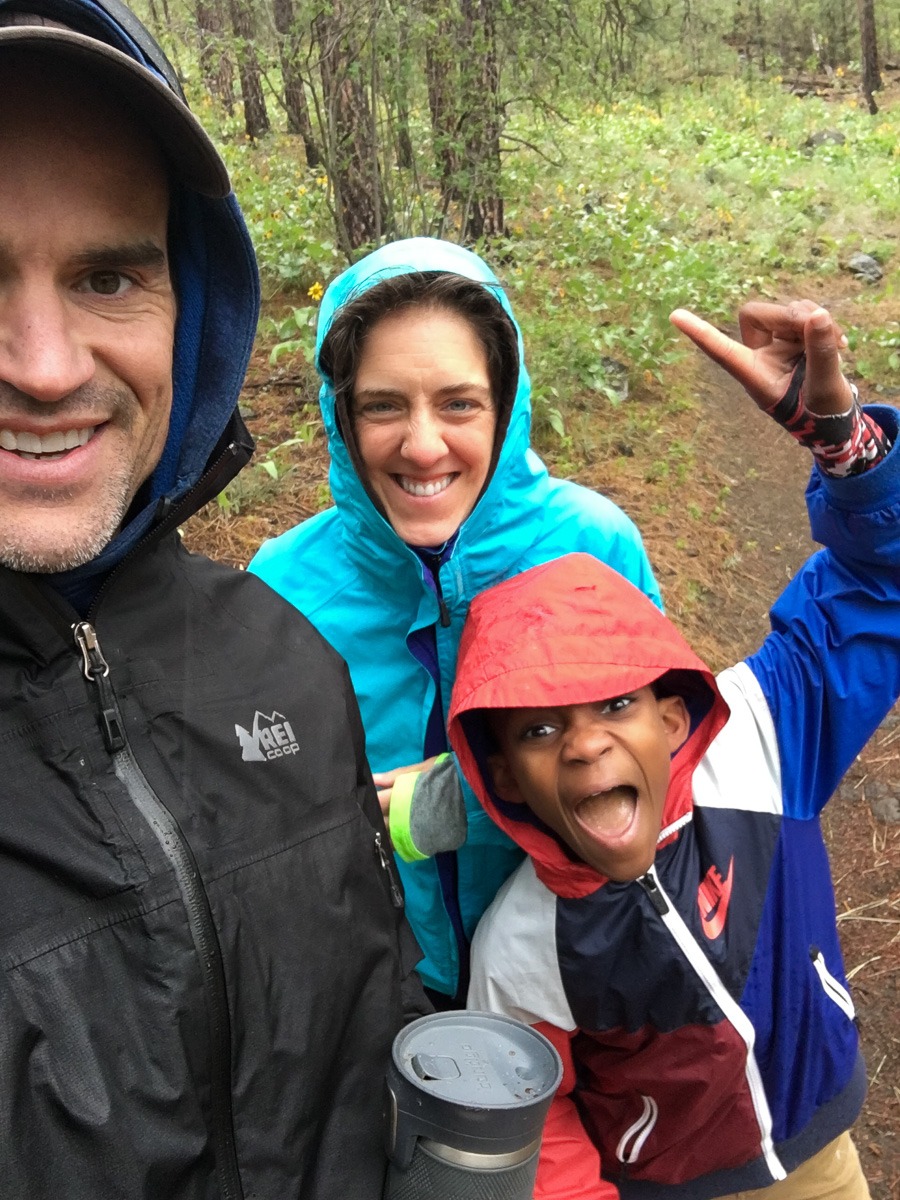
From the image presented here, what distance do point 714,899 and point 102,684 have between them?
1377 mm

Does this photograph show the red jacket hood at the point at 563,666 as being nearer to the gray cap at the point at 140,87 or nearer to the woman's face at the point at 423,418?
the woman's face at the point at 423,418

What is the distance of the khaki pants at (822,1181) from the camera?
234 cm

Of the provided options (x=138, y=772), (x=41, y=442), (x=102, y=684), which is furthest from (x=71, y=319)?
(x=138, y=772)

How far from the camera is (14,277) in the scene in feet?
4.76

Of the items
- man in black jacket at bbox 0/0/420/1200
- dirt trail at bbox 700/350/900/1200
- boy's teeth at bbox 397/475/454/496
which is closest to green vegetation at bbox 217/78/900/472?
dirt trail at bbox 700/350/900/1200

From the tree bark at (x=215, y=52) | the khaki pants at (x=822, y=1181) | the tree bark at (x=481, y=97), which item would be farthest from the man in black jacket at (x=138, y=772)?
the tree bark at (x=215, y=52)

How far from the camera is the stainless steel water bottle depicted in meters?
1.33

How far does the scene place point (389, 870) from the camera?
1746mm

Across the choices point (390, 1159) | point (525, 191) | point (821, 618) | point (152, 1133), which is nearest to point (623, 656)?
point (821, 618)

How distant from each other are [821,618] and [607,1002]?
0.95m

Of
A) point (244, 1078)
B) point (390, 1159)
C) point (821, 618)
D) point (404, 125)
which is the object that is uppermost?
point (404, 125)

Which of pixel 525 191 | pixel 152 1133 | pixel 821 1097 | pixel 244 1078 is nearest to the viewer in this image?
pixel 152 1133

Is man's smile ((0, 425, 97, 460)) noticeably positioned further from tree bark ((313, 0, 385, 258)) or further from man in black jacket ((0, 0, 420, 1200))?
tree bark ((313, 0, 385, 258))

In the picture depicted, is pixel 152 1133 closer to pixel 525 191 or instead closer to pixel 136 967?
pixel 136 967
